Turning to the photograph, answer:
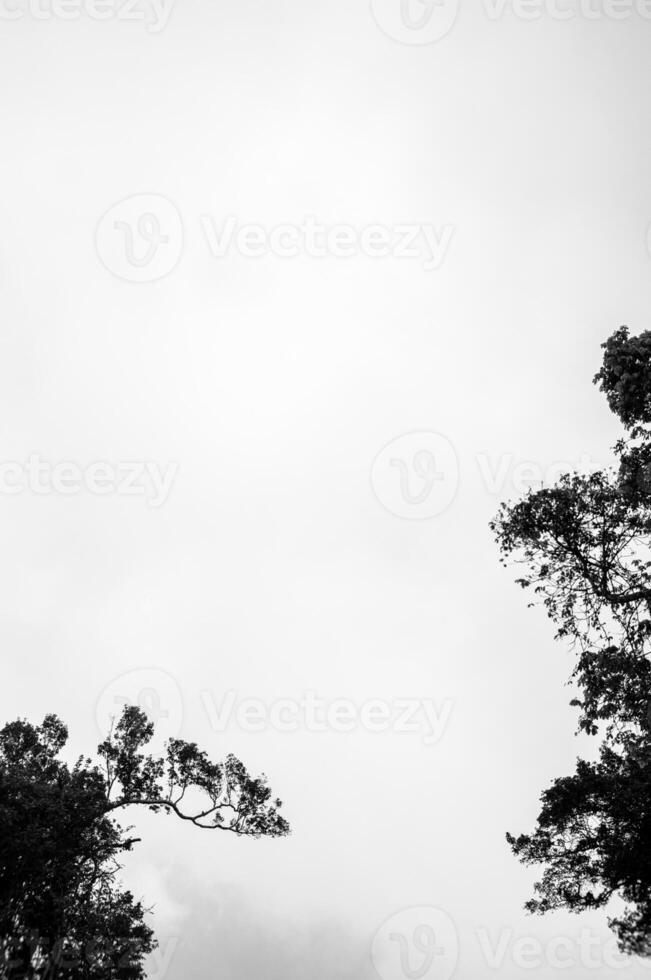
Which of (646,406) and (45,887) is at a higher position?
(646,406)

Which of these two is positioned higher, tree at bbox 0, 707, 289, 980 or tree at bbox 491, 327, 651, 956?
tree at bbox 491, 327, 651, 956

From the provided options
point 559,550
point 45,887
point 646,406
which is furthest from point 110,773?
point 646,406

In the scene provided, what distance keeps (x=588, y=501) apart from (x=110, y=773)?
69.5 feet

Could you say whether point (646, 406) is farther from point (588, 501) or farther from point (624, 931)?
point (624, 931)

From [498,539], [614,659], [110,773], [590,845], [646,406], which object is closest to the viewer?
[614,659]

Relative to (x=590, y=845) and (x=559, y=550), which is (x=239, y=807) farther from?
(x=559, y=550)

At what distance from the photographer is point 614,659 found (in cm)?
1157

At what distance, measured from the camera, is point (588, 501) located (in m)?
13.0

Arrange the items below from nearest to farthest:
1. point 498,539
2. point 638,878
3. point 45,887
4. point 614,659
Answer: point 614,659 → point 498,539 → point 638,878 → point 45,887

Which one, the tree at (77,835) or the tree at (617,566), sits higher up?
the tree at (617,566)

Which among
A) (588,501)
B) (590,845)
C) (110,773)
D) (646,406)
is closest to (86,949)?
(110,773)

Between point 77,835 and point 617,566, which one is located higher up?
point 617,566

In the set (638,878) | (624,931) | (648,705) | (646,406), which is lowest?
(624,931)

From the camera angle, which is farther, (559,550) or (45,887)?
(45,887)
